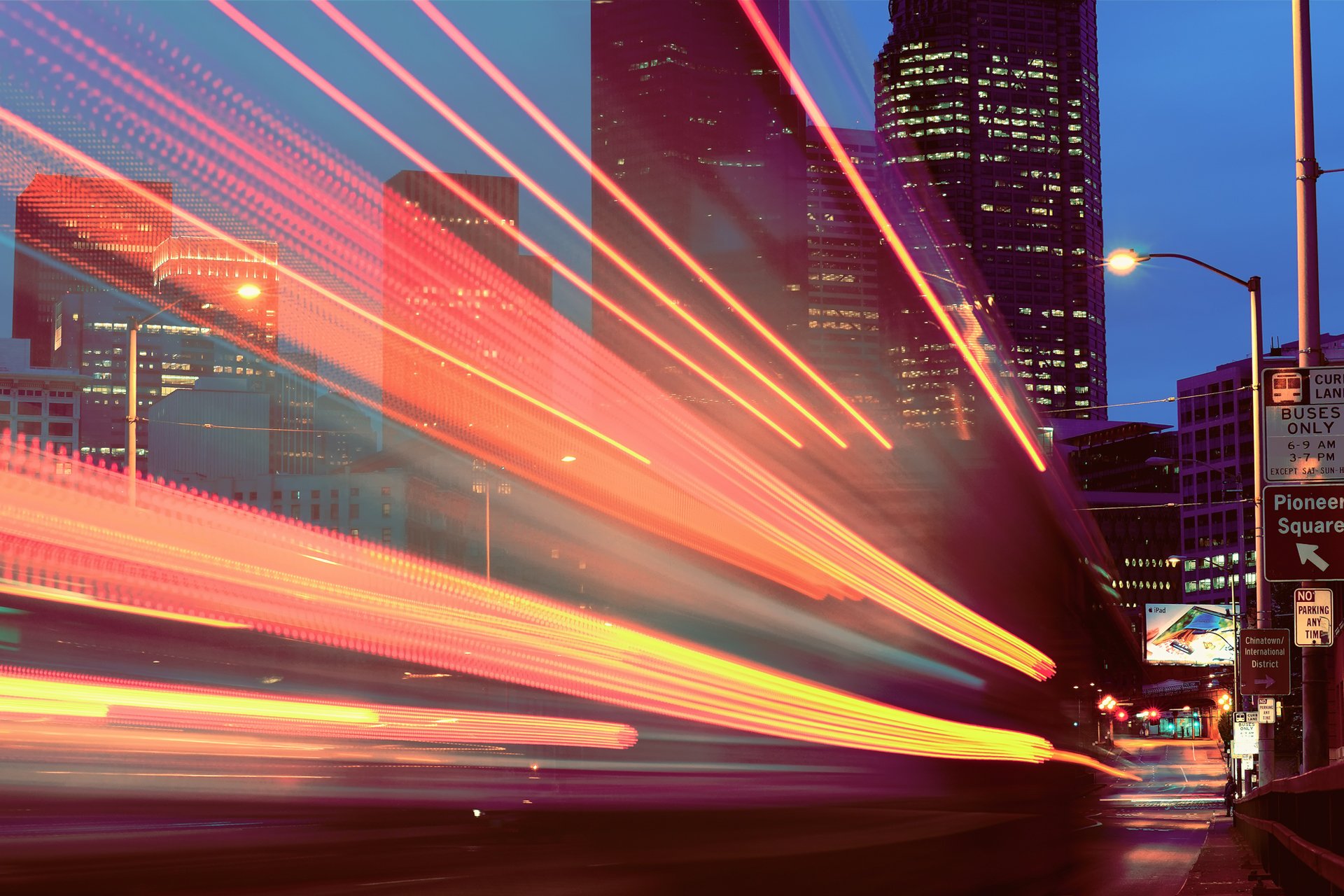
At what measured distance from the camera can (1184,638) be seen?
55969 millimetres

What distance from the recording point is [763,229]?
506 ft

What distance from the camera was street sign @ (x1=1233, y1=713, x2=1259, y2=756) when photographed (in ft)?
124

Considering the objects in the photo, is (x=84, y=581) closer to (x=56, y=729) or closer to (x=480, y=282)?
(x=56, y=729)

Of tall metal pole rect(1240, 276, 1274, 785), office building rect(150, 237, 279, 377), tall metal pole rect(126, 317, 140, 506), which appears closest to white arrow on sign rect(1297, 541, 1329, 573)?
tall metal pole rect(1240, 276, 1274, 785)

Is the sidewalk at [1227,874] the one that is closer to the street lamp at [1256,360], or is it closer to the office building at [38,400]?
the street lamp at [1256,360]

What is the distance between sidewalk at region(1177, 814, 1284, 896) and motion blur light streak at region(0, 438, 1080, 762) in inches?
183

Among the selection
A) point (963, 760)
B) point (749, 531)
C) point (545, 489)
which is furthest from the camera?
point (963, 760)

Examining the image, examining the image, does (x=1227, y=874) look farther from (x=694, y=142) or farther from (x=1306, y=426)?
(x=694, y=142)

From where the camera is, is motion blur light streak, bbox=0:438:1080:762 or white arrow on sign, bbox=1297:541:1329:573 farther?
motion blur light streak, bbox=0:438:1080:762

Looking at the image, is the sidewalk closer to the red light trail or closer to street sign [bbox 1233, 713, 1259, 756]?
the red light trail

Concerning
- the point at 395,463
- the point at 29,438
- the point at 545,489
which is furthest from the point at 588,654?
the point at 395,463

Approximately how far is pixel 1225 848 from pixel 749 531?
420 inches

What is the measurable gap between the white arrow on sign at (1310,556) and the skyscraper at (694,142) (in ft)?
390

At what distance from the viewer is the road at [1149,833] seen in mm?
21203
